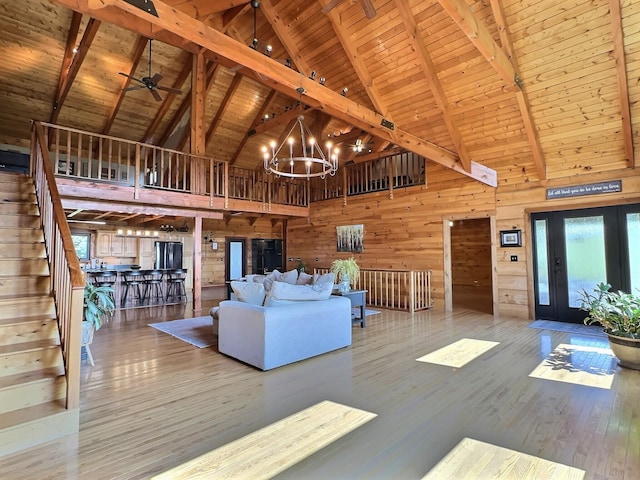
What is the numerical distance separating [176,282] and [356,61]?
24.5 feet

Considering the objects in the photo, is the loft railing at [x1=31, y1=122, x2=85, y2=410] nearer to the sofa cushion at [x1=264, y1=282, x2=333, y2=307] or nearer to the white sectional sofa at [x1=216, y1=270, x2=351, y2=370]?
the white sectional sofa at [x1=216, y1=270, x2=351, y2=370]

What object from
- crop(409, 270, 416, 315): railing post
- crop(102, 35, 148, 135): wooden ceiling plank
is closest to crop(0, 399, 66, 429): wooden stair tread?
crop(409, 270, 416, 315): railing post

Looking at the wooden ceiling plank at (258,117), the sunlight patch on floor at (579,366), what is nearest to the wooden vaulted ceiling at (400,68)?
the wooden ceiling plank at (258,117)

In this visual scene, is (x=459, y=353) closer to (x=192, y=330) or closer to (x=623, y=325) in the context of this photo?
(x=623, y=325)

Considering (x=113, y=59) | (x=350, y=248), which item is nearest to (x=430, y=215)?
(x=350, y=248)

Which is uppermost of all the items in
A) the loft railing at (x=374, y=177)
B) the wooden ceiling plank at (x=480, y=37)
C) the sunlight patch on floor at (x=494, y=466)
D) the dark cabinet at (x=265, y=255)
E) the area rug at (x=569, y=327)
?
the wooden ceiling plank at (x=480, y=37)

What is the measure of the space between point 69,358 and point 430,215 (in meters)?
7.25

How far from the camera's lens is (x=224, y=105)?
10.0 meters

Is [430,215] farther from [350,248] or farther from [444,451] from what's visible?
[444,451]

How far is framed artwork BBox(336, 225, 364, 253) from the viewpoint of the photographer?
941 centimetres

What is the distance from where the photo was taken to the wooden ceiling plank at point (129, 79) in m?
7.95

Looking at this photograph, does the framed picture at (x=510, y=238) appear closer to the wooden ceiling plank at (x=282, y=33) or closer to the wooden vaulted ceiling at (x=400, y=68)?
the wooden vaulted ceiling at (x=400, y=68)

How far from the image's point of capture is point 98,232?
9.91m

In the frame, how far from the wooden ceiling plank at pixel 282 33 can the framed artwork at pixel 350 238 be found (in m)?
4.29
